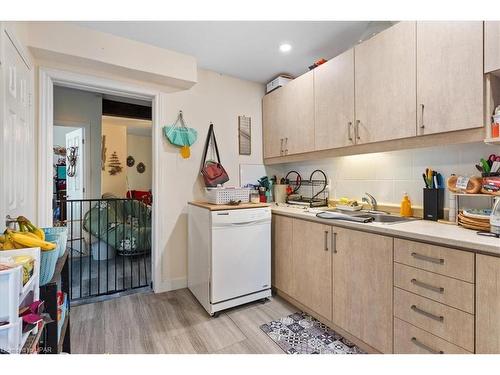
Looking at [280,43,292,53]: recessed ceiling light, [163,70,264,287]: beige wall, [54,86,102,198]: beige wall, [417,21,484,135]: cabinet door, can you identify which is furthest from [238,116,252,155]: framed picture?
[54,86,102,198]: beige wall

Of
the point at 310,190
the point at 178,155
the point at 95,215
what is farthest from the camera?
the point at 95,215

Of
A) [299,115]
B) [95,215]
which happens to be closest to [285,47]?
[299,115]

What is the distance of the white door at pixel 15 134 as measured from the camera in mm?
1165

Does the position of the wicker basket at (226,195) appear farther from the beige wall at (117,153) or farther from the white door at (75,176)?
the beige wall at (117,153)

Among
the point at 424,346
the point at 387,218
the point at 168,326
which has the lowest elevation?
the point at 168,326

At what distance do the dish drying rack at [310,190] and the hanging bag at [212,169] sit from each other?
852 mm

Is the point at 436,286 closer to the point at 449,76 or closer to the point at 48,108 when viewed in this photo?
the point at 449,76

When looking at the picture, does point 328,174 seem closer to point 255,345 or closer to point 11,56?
point 255,345

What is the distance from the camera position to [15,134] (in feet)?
4.38

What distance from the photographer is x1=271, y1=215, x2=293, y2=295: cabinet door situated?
2139 millimetres

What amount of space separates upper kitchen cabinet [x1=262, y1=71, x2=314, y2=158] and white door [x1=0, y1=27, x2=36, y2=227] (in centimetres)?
210

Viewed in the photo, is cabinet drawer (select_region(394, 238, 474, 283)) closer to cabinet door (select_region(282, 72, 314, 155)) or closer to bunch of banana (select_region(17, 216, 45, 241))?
cabinet door (select_region(282, 72, 314, 155))

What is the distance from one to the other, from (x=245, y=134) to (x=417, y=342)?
2.36 m

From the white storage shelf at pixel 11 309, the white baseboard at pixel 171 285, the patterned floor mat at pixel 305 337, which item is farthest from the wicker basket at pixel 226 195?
the white storage shelf at pixel 11 309
